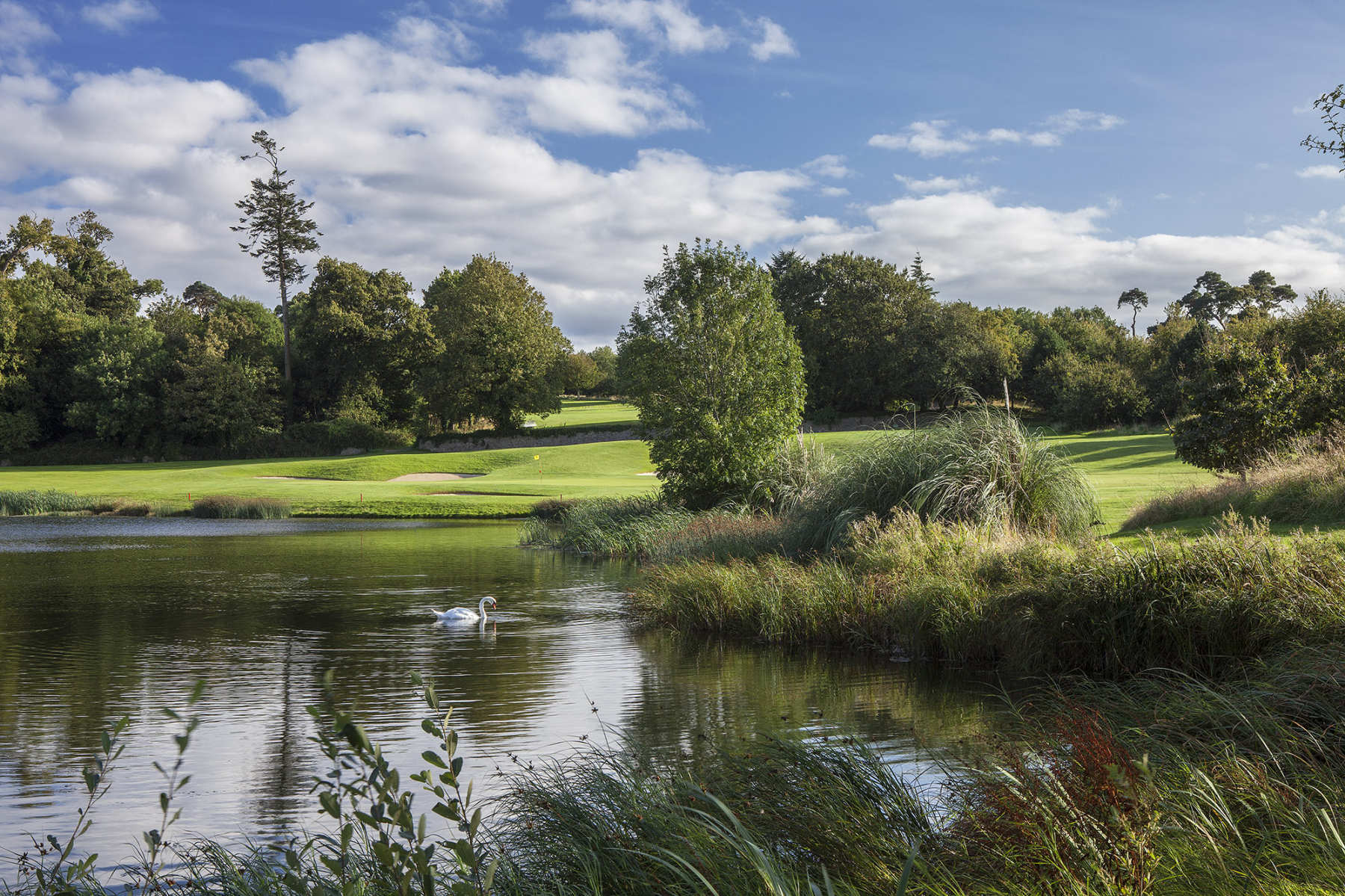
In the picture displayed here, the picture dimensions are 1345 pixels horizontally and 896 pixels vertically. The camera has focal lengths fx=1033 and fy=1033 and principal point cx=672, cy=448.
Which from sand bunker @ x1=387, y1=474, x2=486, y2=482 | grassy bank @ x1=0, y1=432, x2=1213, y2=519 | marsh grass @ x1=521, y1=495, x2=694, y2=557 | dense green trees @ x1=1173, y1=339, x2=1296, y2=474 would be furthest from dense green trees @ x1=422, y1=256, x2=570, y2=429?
dense green trees @ x1=1173, y1=339, x2=1296, y2=474

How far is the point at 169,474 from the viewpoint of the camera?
54219 millimetres

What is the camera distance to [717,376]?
2608 cm

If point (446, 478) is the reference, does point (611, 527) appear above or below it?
above

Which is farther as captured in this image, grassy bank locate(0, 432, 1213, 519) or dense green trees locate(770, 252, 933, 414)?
dense green trees locate(770, 252, 933, 414)

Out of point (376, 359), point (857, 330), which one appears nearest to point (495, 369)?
point (376, 359)

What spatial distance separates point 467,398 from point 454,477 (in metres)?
16.5

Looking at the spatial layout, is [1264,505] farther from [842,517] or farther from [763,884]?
[763,884]

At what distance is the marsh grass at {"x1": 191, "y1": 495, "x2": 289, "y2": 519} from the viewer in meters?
39.1

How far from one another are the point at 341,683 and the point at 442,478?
136 feet

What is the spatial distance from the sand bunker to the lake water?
28.7 metres

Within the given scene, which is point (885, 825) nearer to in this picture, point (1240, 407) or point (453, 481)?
point (1240, 407)

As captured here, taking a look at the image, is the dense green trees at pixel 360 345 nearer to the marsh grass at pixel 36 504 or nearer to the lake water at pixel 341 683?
the marsh grass at pixel 36 504

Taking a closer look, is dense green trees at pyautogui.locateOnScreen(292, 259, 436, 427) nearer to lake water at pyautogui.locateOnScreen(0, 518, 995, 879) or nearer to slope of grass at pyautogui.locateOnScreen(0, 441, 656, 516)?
slope of grass at pyautogui.locateOnScreen(0, 441, 656, 516)

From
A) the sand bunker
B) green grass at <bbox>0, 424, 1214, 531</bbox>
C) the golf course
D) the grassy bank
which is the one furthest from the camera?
the sand bunker
